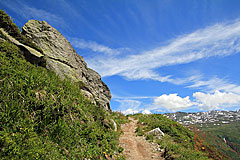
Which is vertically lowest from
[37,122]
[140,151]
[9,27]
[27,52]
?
[140,151]

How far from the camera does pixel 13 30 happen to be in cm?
1340

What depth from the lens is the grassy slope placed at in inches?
222

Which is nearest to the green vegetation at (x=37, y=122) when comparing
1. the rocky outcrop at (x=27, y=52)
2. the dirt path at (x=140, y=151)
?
the rocky outcrop at (x=27, y=52)

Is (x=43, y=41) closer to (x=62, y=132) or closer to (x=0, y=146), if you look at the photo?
(x=62, y=132)

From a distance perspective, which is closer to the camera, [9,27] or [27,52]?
[27,52]

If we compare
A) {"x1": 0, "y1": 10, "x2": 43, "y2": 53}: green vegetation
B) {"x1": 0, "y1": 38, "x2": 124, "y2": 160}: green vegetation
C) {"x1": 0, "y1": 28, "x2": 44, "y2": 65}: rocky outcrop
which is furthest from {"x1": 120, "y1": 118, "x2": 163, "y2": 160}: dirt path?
{"x1": 0, "y1": 10, "x2": 43, "y2": 53}: green vegetation

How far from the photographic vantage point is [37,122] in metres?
7.26

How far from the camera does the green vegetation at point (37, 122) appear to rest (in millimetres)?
5648

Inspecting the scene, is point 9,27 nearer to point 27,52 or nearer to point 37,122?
point 27,52

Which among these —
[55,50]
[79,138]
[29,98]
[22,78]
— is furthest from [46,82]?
[55,50]

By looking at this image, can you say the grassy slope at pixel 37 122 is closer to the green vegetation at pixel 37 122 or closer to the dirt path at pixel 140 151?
the green vegetation at pixel 37 122

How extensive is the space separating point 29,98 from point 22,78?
184 cm

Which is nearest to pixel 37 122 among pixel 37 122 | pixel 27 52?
pixel 37 122

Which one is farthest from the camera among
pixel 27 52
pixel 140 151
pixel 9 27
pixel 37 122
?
pixel 140 151
